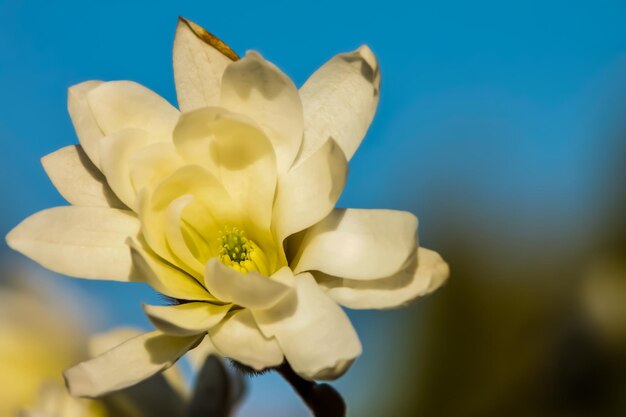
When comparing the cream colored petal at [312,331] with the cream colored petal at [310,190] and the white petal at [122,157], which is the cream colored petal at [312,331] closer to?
the cream colored petal at [310,190]

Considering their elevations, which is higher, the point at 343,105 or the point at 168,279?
the point at 343,105

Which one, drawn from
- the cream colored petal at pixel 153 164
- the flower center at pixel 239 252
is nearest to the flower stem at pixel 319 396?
the flower center at pixel 239 252

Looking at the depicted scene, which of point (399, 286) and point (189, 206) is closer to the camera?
point (399, 286)

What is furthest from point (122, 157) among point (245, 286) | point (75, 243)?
point (245, 286)

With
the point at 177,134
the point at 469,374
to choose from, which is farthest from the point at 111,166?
the point at 469,374

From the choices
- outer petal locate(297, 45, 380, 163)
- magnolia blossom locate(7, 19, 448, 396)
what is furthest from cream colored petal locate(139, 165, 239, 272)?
outer petal locate(297, 45, 380, 163)

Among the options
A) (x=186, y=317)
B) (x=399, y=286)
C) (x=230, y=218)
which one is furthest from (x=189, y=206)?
(x=399, y=286)

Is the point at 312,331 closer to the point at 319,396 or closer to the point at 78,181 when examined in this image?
the point at 319,396

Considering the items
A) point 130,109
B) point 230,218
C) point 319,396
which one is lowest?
point 319,396

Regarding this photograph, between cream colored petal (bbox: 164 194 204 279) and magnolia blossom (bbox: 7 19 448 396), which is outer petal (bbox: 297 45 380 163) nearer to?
magnolia blossom (bbox: 7 19 448 396)
